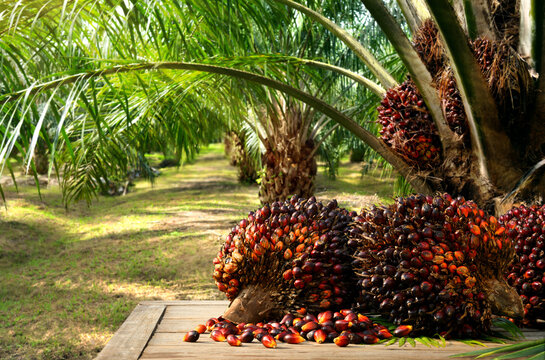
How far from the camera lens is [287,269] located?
2.15 meters

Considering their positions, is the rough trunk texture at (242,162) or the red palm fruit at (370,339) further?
the rough trunk texture at (242,162)

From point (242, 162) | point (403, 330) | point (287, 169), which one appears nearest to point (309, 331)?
point (403, 330)

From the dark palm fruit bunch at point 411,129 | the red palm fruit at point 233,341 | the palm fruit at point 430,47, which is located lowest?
the red palm fruit at point 233,341

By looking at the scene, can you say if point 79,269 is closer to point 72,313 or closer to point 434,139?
point 72,313

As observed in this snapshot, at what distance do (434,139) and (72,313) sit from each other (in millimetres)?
4235

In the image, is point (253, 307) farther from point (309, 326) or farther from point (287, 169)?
point (287, 169)

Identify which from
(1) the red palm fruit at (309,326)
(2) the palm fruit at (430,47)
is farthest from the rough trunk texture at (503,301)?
(2) the palm fruit at (430,47)

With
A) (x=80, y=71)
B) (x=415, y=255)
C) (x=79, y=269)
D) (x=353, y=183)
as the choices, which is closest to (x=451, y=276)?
(x=415, y=255)

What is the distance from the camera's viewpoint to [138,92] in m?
3.60

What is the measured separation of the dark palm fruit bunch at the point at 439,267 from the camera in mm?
1878

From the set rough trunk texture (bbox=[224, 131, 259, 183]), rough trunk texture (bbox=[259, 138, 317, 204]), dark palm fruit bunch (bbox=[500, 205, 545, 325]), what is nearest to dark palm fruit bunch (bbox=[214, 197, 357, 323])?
dark palm fruit bunch (bbox=[500, 205, 545, 325])

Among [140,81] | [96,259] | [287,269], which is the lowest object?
[96,259]

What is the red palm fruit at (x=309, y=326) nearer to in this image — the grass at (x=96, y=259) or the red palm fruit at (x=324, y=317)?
the red palm fruit at (x=324, y=317)

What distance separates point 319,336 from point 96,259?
5.80 m
